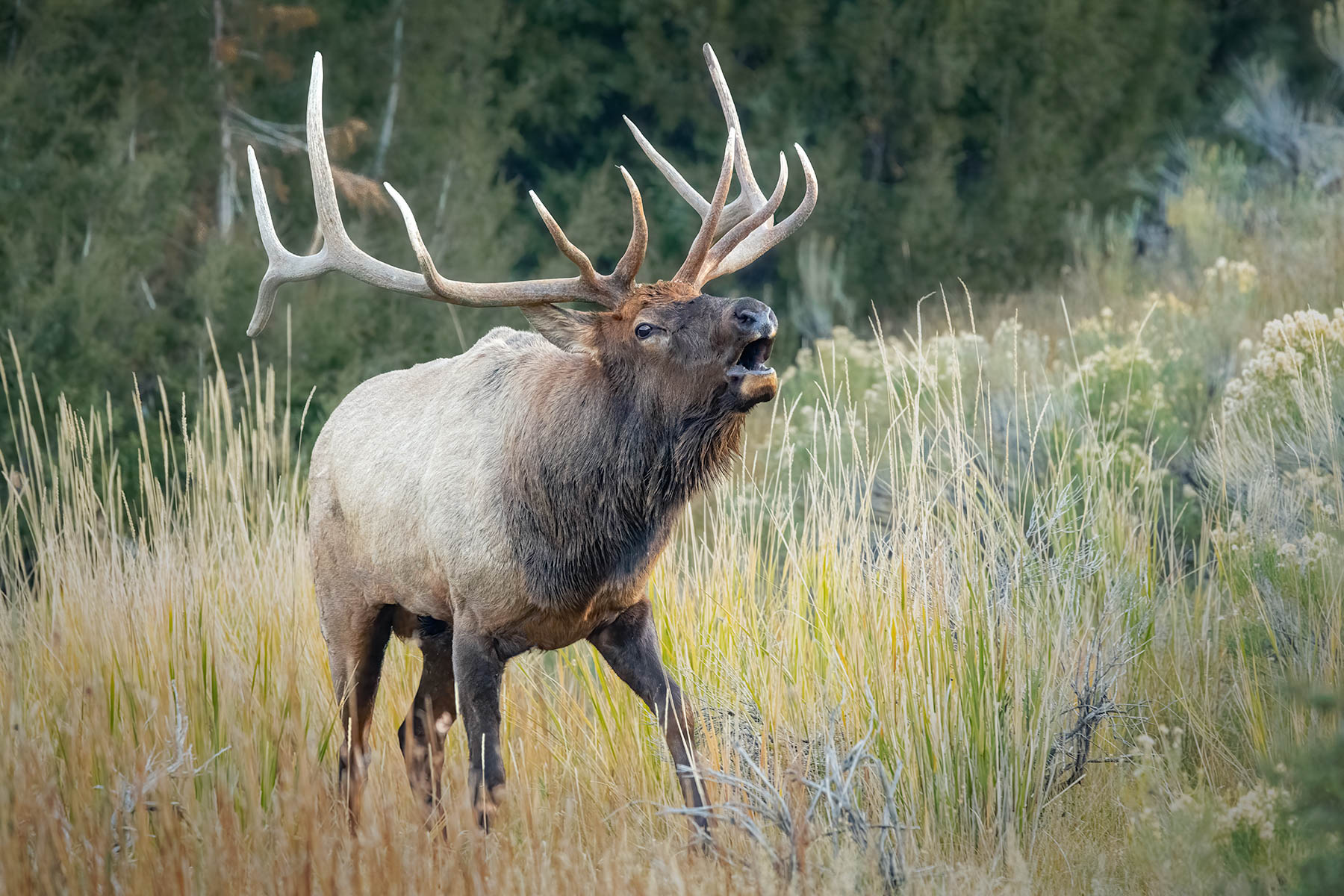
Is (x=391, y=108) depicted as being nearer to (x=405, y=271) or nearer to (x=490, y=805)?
(x=405, y=271)

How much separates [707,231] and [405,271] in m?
0.78

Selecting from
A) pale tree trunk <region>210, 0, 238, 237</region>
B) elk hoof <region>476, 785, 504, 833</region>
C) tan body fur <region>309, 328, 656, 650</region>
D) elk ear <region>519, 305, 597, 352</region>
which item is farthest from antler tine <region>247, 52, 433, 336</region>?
pale tree trunk <region>210, 0, 238, 237</region>

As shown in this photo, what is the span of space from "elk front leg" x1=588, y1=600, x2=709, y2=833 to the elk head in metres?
0.64

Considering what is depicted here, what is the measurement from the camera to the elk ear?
3.76m

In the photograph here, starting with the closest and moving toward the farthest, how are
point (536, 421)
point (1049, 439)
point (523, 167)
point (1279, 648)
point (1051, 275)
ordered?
point (536, 421)
point (1279, 648)
point (1049, 439)
point (1051, 275)
point (523, 167)

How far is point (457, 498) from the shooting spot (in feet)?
12.4

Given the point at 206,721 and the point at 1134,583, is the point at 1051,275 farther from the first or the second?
the point at 206,721

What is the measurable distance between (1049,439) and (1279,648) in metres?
2.02

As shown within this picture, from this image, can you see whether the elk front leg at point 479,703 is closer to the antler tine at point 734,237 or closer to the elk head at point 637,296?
the elk head at point 637,296

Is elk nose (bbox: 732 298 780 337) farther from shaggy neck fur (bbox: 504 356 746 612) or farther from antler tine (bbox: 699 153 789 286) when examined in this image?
antler tine (bbox: 699 153 789 286)

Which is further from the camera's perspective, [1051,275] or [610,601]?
[1051,275]

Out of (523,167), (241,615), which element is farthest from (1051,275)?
(241,615)

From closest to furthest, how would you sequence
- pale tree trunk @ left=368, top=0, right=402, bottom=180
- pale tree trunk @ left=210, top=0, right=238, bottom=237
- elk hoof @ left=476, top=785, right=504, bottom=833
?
elk hoof @ left=476, top=785, right=504, bottom=833 → pale tree trunk @ left=210, top=0, right=238, bottom=237 → pale tree trunk @ left=368, top=0, right=402, bottom=180

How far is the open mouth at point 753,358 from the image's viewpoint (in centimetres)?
340
